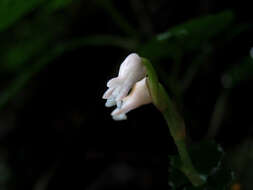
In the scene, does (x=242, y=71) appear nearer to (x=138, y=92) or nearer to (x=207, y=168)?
(x=207, y=168)

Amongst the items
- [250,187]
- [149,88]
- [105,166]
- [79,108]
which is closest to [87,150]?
[105,166]

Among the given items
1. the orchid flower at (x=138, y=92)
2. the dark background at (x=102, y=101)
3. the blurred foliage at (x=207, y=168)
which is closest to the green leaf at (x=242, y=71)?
the dark background at (x=102, y=101)

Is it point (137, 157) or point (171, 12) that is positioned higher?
point (171, 12)

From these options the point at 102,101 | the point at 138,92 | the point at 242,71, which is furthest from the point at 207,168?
the point at 102,101

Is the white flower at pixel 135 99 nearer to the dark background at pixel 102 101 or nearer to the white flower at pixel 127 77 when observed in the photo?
the white flower at pixel 127 77

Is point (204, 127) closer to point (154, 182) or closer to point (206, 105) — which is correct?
point (206, 105)

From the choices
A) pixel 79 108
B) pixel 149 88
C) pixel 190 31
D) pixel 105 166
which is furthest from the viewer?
pixel 79 108

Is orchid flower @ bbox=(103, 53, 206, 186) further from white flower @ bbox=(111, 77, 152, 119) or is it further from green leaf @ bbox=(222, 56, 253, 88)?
green leaf @ bbox=(222, 56, 253, 88)
